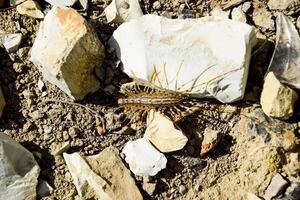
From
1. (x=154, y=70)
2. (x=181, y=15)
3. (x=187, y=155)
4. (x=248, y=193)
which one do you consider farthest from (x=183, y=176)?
(x=181, y=15)

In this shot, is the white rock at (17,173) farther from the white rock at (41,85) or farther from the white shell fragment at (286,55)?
the white shell fragment at (286,55)

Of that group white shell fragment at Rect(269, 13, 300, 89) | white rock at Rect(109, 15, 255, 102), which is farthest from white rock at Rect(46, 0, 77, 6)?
white shell fragment at Rect(269, 13, 300, 89)

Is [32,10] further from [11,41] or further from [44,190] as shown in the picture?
[44,190]

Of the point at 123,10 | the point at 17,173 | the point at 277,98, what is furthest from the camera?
the point at 123,10

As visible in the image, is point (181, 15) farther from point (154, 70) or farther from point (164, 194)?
point (164, 194)

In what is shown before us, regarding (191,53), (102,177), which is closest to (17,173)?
(102,177)

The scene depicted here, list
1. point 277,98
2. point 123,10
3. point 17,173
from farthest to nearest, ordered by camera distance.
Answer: point 123,10 → point 17,173 → point 277,98
